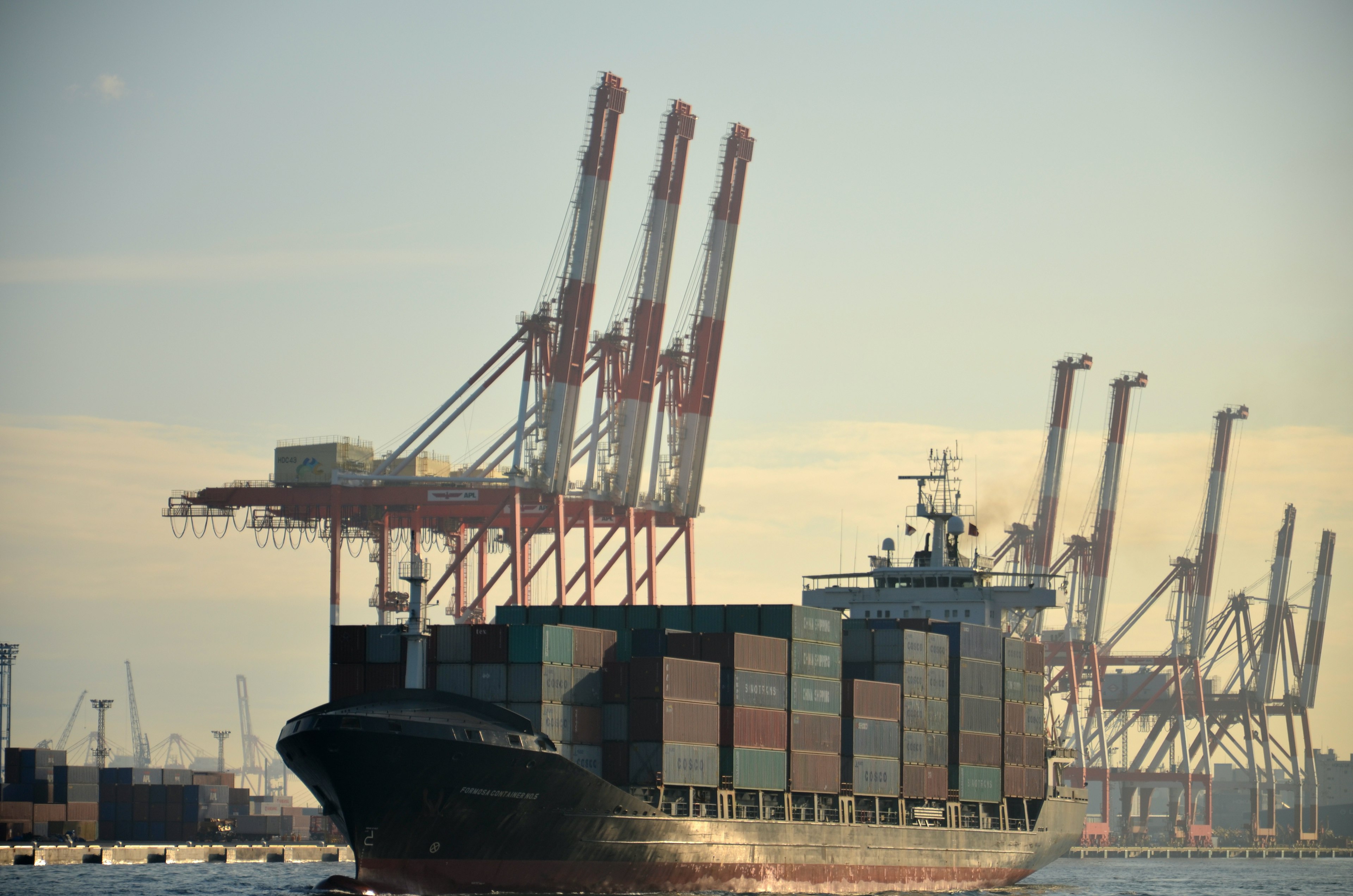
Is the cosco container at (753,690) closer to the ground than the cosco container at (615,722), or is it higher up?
higher up


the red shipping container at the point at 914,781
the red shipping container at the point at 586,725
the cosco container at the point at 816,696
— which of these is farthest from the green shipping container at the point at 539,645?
the red shipping container at the point at 914,781

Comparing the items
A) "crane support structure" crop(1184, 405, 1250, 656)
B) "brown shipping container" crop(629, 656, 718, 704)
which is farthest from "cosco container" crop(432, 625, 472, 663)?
"crane support structure" crop(1184, 405, 1250, 656)

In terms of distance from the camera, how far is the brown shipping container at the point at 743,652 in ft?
186

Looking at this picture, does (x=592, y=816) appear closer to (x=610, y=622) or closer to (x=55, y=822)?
(x=610, y=622)

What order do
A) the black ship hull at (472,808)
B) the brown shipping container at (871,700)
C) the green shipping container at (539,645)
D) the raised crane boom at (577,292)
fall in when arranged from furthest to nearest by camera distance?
the raised crane boom at (577,292)
the brown shipping container at (871,700)
the green shipping container at (539,645)
the black ship hull at (472,808)

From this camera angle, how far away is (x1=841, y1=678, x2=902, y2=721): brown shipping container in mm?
61750

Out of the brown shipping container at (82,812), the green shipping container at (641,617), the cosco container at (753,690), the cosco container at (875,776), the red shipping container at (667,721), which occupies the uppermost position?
the green shipping container at (641,617)

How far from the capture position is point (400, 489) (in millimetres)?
90062

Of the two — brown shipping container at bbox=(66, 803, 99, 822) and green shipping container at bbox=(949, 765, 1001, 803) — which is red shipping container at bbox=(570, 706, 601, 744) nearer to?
green shipping container at bbox=(949, 765, 1001, 803)

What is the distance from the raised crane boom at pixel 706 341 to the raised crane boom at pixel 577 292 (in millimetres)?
11578

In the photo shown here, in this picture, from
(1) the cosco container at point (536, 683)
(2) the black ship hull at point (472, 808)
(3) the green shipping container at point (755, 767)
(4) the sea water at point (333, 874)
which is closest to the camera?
(2) the black ship hull at point (472, 808)

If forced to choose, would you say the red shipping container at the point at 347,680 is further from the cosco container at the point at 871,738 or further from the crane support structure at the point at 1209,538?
the crane support structure at the point at 1209,538

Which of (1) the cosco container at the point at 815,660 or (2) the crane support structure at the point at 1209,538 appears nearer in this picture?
(1) the cosco container at the point at 815,660

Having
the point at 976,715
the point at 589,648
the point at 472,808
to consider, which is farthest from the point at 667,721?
the point at 976,715
